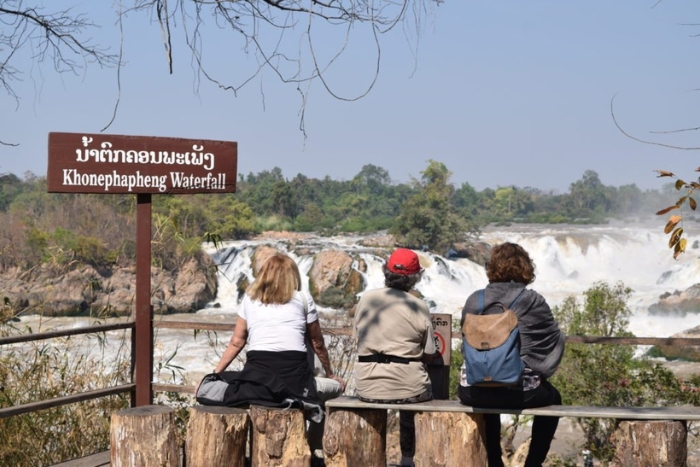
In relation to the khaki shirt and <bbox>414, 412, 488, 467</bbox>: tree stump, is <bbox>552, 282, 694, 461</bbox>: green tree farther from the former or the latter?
the khaki shirt

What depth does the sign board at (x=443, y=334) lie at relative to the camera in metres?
4.96

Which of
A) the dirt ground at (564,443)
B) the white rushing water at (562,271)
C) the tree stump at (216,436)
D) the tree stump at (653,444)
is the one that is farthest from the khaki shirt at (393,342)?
the white rushing water at (562,271)

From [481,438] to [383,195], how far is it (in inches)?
2615

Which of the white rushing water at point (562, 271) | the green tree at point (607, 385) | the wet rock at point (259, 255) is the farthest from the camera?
the wet rock at point (259, 255)

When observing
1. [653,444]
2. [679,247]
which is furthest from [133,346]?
[679,247]

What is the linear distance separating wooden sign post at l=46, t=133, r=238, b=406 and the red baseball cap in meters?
1.38

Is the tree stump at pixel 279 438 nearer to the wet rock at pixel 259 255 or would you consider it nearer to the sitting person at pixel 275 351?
Answer: the sitting person at pixel 275 351

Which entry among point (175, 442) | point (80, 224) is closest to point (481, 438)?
point (175, 442)

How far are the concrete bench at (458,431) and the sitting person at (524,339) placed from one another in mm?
69

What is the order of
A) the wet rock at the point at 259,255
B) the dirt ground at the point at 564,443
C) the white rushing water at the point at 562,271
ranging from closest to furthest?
1. the dirt ground at the point at 564,443
2. the white rushing water at the point at 562,271
3. the wet rock at the point at 259,255

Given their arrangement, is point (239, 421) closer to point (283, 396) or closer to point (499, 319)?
point (283, 396)

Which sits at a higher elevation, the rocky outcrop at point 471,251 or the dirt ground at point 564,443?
the rocky outcrop at point 471,251

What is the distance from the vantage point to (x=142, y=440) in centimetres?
449

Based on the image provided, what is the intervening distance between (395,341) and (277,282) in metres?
0.69
